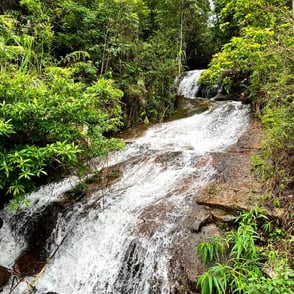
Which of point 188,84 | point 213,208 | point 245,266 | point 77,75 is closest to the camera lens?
point 245,266

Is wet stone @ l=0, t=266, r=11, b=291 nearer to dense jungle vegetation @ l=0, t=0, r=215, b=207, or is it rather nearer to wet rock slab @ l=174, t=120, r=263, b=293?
dense jungle vegetation @ l=0, t=0, r=215, b=207

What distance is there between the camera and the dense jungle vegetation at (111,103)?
3.33 metres

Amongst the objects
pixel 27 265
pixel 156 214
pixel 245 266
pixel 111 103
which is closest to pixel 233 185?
pixel 156 214

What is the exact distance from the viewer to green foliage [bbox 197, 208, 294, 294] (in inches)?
114

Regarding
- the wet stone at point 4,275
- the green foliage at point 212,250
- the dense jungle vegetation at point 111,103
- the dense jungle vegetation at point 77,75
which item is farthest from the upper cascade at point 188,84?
the wet stone at point 4,275

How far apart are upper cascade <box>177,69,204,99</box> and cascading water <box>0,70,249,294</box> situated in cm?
627

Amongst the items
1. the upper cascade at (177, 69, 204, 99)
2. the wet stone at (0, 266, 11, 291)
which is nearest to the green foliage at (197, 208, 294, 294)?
the wet stone at (0, 266, 11, 291)

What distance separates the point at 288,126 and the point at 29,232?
4.53 metres

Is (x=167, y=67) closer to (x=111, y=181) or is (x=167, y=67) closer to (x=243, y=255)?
(x=111, y=181)

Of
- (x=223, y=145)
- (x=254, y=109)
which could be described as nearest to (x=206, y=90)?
(x=254, y=109)

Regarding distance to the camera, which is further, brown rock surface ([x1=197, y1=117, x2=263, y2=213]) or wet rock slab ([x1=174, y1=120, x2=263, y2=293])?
brown rock surface ([x1=197, y1=117, x2=263, y2=213])

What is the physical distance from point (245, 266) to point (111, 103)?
212 inches

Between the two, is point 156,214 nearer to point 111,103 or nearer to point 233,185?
point 233,185

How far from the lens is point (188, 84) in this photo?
13133mm
